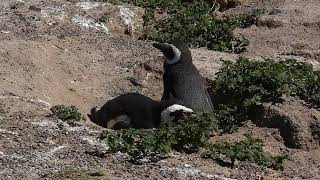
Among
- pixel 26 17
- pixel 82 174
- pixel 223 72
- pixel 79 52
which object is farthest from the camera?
pixel 26 17

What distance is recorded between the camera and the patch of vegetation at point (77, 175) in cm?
545

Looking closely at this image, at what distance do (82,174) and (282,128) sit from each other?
2680mm

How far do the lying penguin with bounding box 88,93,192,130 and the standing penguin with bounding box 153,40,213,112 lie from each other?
21 cm

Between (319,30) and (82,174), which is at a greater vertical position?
(319,30)

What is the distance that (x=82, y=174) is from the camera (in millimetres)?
5520

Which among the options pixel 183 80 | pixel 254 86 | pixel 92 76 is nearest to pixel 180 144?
pixel 254 86

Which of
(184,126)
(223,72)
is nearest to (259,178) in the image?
(184,126)

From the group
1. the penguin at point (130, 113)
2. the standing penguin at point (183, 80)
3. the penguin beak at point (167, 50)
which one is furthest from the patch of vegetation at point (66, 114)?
the penguin beak at point (167, 50)

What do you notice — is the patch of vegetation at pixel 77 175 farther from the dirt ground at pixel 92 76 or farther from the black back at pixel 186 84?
the black back at pixel 186 84

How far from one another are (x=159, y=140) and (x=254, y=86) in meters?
2.30

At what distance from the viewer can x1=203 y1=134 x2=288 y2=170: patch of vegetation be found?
244 inches

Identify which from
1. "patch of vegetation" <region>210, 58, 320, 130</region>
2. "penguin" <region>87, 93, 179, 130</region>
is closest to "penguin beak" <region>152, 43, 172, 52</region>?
"patch of vegetation" <region>210, 58, 320, 130</region>

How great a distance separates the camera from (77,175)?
550cm

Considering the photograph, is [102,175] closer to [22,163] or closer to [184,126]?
[22,163]
